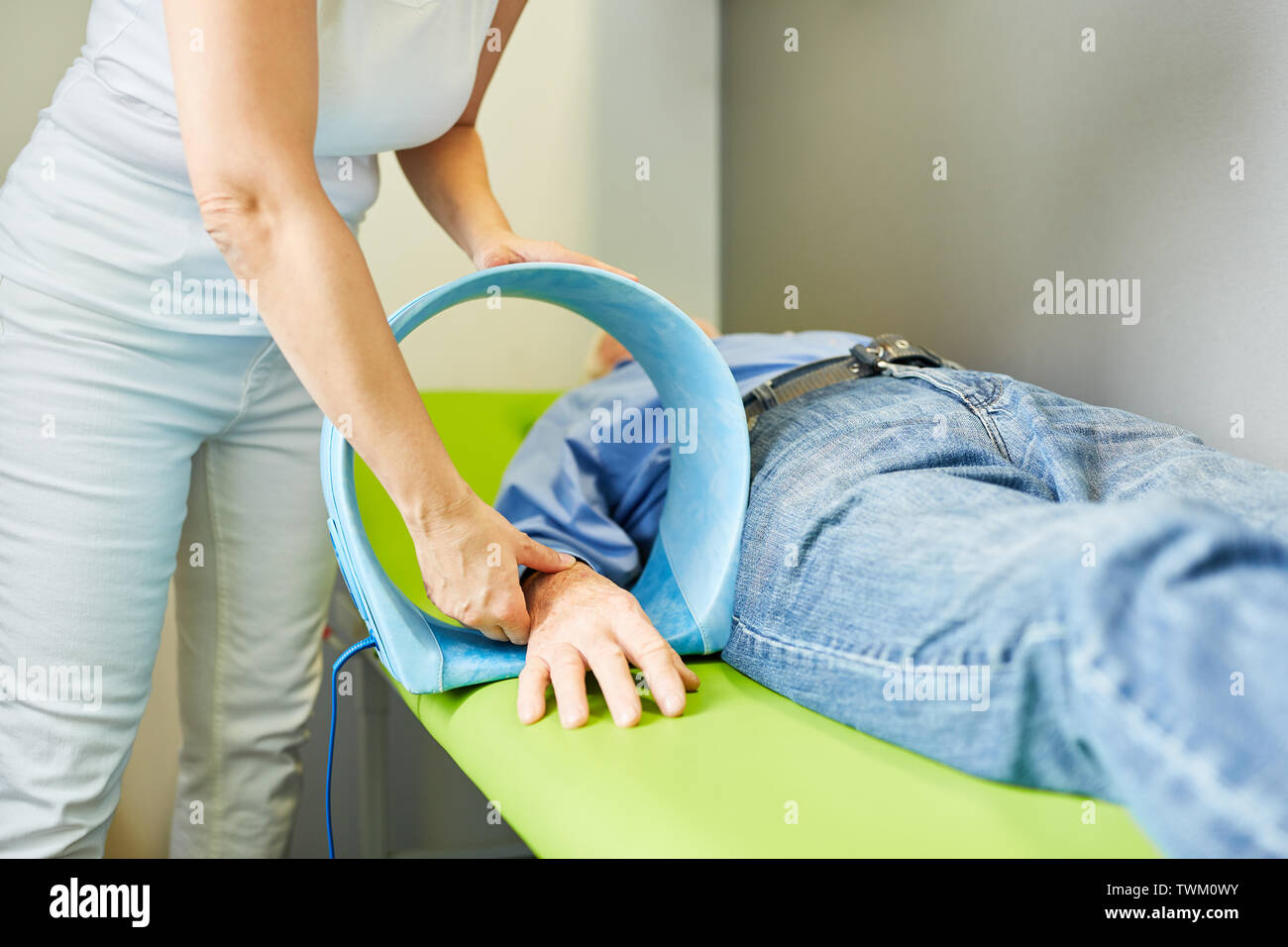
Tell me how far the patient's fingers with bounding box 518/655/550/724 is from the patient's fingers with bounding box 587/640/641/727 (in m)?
0.03

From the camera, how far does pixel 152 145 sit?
0.68 metres

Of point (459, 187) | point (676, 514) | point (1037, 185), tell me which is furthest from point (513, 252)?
point (1037, 185)

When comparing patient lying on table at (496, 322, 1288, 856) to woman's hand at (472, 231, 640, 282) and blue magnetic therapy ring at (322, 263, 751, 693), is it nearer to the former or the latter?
blue magnetic therapy ring at (322, 263, 751, 693)

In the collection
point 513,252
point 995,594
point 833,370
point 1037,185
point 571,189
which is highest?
point 571,189

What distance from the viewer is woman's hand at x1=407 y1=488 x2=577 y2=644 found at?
588mm

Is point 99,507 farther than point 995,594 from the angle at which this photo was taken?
Yes

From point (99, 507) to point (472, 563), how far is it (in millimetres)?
334

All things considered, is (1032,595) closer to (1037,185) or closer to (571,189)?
(1037,185)

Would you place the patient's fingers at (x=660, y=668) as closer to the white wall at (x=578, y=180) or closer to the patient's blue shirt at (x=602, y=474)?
the patient's blue shirt at (x=602, y=474)

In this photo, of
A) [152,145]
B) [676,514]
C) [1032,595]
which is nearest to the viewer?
[1032,595]

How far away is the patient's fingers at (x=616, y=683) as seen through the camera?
565 mm

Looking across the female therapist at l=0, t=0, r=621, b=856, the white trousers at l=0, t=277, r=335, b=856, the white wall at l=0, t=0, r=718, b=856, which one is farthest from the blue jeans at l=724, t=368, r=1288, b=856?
the white wall at l=0, t=0, r=718, b=856
